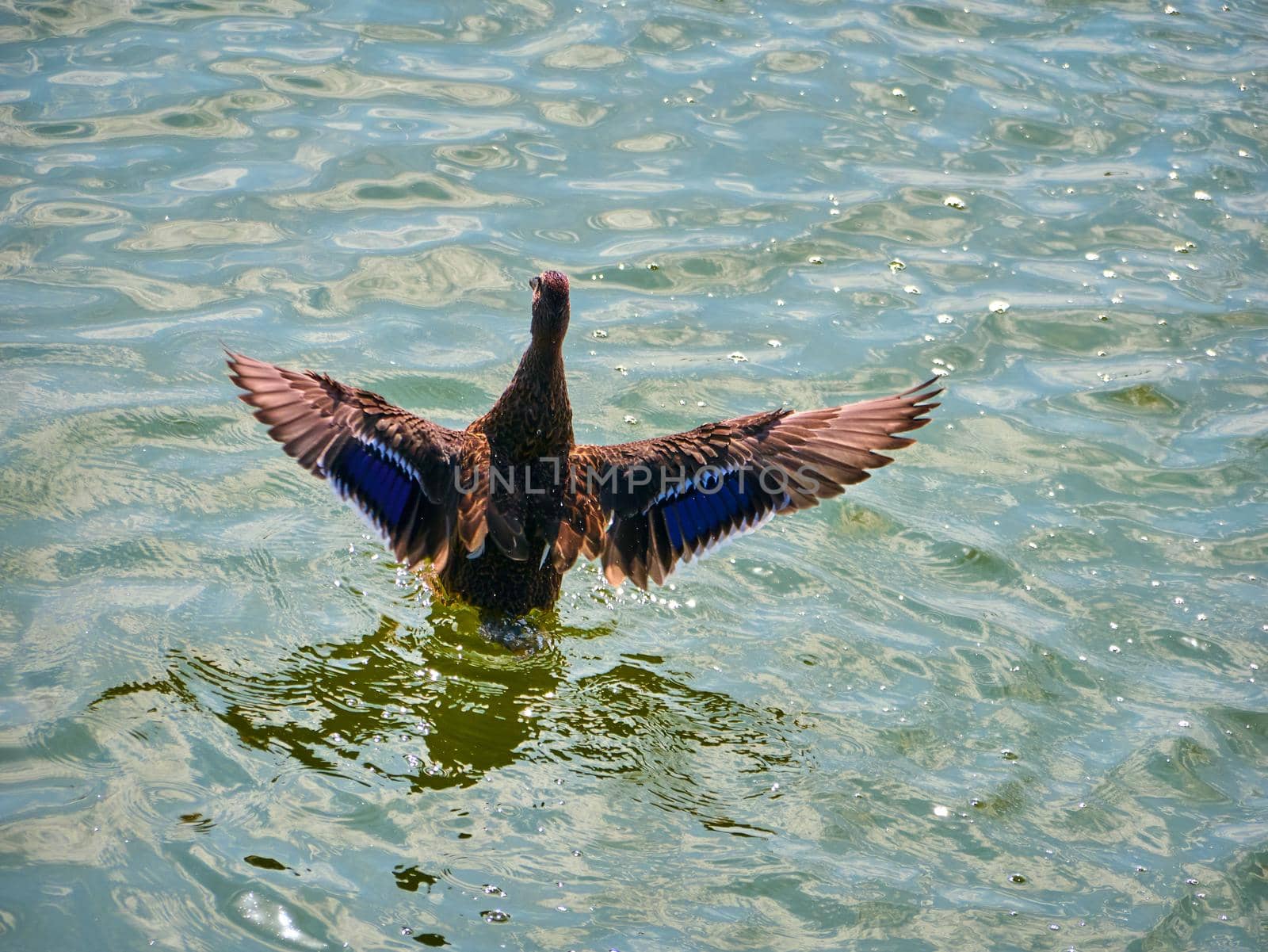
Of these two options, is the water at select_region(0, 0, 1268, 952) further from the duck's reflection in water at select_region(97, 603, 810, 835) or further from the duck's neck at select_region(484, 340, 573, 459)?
the duck's neck at select_region(484, 340, 573, 459)

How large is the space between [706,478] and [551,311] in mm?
1111

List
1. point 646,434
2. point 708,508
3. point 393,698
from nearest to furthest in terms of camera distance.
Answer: point 393,698 → point 708,508 → point 646,434

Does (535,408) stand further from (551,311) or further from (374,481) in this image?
(374,481)

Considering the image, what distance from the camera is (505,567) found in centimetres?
661

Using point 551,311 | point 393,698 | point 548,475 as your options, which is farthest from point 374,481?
point 551,311

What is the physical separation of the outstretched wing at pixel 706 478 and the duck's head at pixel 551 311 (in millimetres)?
598

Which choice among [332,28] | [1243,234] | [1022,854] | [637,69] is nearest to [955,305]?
[1243,234]

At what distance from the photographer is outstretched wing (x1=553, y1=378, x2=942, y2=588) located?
22.0ft

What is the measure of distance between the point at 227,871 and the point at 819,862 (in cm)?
220

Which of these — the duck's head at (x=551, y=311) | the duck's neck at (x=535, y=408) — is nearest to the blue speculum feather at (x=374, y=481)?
the duck's neck at (x=535, y=408)

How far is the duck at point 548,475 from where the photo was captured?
6.39m

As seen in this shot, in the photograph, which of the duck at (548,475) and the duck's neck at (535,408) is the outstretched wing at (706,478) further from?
the duck's neck at (535,408)

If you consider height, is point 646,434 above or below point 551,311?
below

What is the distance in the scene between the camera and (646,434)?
794 centimetres
